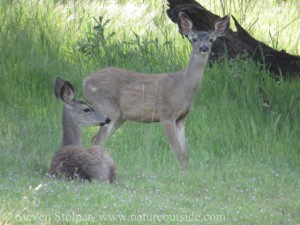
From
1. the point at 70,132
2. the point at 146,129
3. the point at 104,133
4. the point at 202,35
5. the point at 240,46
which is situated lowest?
the point at 146,129

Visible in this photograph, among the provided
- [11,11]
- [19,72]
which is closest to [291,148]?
[19,72]

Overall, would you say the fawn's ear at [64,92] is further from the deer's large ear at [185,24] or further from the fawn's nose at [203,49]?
the deer's large ear at [185,24]

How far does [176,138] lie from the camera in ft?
32.7

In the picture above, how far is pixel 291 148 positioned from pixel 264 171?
3.73 feet

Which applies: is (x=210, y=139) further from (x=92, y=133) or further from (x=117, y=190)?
(x=117, y=190)

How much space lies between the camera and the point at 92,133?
1112 cm

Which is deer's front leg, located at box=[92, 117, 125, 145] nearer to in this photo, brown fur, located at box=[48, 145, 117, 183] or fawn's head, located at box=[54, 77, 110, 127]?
fawn's head, located at box=[54, 77, 110, 127]

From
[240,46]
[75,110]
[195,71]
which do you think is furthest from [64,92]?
[240,46]

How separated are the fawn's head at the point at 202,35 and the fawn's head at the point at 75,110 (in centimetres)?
156

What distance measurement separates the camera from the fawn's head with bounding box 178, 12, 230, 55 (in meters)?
10.3

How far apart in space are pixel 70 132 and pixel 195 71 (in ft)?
6.13

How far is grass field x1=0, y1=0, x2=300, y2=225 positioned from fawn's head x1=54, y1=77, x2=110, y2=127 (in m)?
0.48

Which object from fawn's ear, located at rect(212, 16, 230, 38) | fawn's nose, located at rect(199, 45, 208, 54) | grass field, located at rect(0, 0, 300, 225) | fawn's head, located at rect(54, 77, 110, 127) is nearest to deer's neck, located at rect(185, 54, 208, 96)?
fawn's nose, located at rect(199, 45, 208, 54)

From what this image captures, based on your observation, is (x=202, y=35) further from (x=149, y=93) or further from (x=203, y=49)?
(x=149, y=93)
